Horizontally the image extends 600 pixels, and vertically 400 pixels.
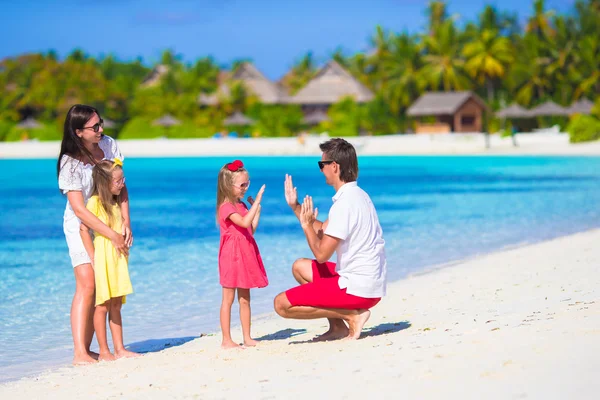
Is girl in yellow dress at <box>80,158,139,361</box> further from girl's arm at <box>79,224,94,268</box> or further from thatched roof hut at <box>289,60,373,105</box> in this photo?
thatched roof hut at <box>289,60,373,105</box>

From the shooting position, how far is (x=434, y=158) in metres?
47.4

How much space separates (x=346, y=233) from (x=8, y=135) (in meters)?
61.8

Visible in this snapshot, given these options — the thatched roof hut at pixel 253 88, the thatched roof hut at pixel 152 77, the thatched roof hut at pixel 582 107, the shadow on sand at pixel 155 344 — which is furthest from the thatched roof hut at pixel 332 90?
the shadow on sand at pixel 155 344

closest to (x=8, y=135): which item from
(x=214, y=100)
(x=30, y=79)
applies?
(x=30, y=79)

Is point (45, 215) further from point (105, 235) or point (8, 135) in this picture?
point (8, 135)

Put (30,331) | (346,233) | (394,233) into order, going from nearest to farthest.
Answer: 1. (346,233)
2. (30,331)
3. (394,233)

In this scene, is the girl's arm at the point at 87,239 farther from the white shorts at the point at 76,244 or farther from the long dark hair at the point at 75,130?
the long dark hair at the point at 75,130

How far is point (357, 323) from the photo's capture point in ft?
17.5

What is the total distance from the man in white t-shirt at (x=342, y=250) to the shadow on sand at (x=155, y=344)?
1.48 meters

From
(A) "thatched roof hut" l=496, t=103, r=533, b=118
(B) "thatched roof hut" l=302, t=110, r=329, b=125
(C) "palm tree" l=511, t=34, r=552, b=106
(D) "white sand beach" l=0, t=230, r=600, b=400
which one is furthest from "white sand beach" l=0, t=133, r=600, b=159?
(D) "white sand beach" l=0, t=230, r=600, b=400

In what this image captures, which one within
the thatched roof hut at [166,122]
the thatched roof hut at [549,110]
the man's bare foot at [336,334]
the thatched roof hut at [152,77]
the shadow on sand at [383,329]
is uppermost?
the thatched roof hut at [152,77]

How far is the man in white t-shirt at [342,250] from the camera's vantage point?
16.8ft

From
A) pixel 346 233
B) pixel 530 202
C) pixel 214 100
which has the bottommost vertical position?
pixel 530 202

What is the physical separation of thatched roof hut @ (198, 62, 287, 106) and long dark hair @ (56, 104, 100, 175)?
59.8 meters
